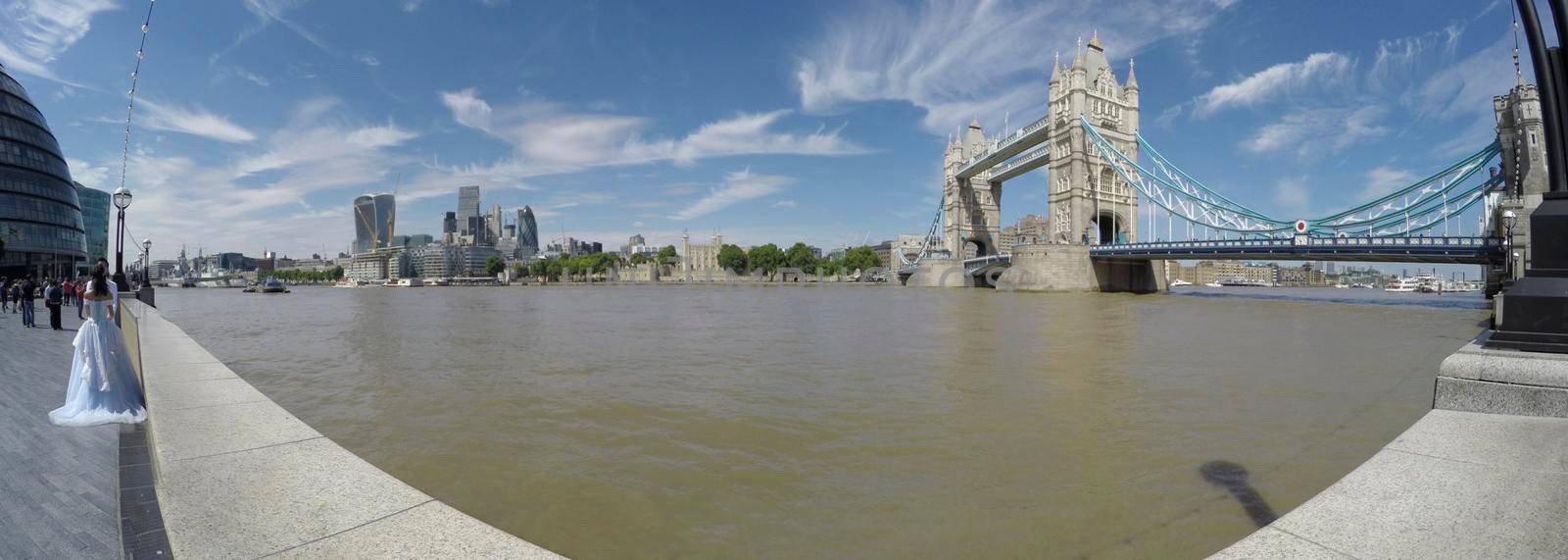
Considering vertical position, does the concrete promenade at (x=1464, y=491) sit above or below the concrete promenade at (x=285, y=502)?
below

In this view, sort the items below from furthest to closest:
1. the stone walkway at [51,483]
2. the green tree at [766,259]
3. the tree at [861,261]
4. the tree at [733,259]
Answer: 1. the tree at [733,259]
2. the tree at [861,261]
3. the green tree at [766,259]
4. the stone walkway at [51,483]

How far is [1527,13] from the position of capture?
203 inches

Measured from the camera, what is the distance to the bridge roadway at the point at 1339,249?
97.6 ft

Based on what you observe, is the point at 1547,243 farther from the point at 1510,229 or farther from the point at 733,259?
the point at 733,259

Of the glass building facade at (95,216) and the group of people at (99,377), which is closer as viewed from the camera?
the group of people at (99,377)

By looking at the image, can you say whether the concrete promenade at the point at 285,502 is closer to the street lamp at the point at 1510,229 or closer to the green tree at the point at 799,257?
the street lamp at the point at 1510,229

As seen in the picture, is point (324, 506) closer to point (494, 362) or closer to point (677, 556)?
point (677, 556)

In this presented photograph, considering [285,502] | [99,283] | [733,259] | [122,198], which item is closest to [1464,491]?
[285,502]

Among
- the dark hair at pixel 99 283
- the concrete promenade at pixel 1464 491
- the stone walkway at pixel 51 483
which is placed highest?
the dark hair at pixel 99 283

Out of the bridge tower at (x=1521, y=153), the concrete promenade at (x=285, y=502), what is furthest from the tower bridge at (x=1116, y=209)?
the concrete promenade at (x=285, y=502)

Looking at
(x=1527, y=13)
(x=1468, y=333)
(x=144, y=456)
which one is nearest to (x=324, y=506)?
(x=144, y=456)

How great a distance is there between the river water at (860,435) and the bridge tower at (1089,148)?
49.2 meters

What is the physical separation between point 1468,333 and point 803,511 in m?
21.6

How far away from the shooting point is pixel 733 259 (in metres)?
132
